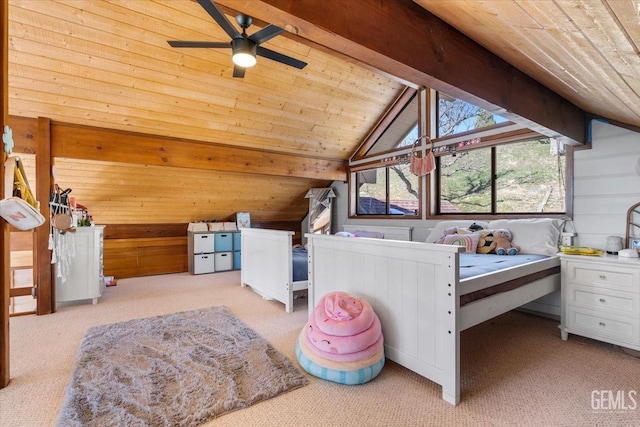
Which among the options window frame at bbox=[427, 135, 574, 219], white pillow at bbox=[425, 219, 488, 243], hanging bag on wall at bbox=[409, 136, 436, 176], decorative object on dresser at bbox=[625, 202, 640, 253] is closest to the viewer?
decorative object on dresser at bbox=[625, 202, 640, 253]

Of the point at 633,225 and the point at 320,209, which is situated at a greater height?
the point at 320,209

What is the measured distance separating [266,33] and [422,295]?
1.97 m

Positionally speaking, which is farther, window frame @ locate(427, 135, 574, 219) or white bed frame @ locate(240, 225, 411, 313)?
white bed frame @ locate(240, 225, 411, 313)

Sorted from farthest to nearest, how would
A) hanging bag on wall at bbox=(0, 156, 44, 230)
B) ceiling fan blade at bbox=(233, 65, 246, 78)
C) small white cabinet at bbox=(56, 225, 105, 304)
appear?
1. small white cabinet at bbox=(56, 225, 105, 304)
2. ceiling fan blade at bbox=(233, 65, 246, 78)
3. hanging bag on wall at bbox=(0, 156, 44, 230)

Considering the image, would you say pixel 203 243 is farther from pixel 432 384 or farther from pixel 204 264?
pixel 432 384

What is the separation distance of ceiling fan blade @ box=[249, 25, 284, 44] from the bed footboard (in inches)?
60.0

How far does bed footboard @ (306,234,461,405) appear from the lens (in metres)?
1.67

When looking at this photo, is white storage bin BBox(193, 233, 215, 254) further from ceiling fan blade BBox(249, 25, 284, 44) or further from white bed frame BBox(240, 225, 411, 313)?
ceiling fan blade BBox(249, 25, 284, 44)

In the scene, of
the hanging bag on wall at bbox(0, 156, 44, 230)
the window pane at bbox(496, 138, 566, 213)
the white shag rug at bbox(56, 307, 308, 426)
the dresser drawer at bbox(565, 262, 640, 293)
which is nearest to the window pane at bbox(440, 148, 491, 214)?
the window pane at bbox(496, 138, 566, 213)

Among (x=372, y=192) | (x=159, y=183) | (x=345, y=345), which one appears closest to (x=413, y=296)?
(x=345, y=345)

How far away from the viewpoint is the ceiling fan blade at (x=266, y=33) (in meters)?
1.96

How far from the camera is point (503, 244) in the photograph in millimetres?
3029

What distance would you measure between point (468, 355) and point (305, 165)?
3625 mm

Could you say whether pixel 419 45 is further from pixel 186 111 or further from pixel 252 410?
pixel 186 111
